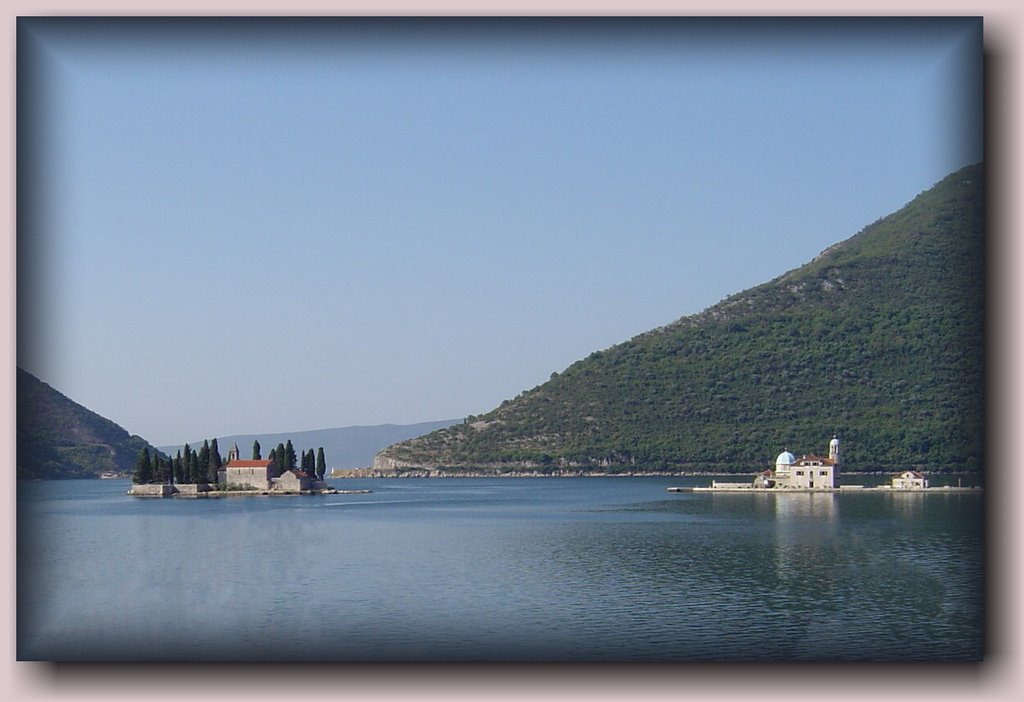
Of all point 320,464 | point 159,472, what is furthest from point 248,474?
point 320,464

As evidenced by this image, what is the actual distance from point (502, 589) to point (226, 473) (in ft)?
114

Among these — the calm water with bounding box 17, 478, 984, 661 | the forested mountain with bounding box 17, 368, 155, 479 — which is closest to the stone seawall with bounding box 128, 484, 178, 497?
the forested mountain with bounding box 17, 368, 155, 479

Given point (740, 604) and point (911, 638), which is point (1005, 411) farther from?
point (740, 604)

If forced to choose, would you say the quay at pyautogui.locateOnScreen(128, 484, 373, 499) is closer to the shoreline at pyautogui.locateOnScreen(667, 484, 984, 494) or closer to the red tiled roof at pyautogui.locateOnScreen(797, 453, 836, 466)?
the shoreline at pyautogui.locateOnScreen(667, 484, 984, 494)

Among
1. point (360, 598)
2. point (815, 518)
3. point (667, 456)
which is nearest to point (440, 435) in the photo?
point (667, 456)

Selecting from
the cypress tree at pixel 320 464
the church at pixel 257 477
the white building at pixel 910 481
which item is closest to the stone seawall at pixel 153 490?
the church at pixel 257 477

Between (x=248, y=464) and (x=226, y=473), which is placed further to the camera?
(x=248, y=464)

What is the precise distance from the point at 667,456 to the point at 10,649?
52597 mm

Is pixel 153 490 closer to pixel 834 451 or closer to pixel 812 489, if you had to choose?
pixel 812 489

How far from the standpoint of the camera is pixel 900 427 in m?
48.9

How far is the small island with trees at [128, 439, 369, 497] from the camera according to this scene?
4647 centimetres

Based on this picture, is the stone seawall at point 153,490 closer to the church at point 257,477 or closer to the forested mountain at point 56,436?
the church at point 257,477

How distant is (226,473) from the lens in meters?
50.8

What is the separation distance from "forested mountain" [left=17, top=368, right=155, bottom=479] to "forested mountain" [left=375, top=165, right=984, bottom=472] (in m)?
17.0
